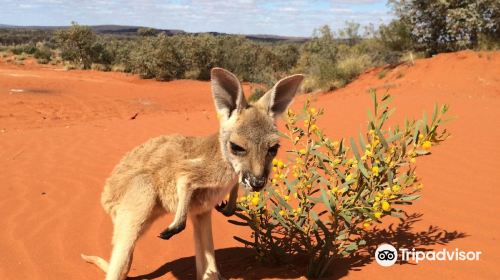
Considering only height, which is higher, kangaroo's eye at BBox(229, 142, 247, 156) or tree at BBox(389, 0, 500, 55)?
tree at BBox(389, 0, 500, 55)

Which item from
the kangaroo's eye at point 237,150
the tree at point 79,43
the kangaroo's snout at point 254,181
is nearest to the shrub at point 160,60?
the tree at point 79,43

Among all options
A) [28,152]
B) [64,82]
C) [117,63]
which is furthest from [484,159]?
[117,63]

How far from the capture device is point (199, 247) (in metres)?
4.01

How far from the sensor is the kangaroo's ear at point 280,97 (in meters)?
3.38

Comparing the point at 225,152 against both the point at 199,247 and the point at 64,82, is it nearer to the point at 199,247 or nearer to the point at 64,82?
the point at 199,247

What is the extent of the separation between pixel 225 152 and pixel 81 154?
6176mm

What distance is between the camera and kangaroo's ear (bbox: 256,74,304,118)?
338 cm

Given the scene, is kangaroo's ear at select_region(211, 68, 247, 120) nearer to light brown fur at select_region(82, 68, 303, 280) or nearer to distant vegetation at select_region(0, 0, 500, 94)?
light brown fur at select_region(82, 68, 303, 280)

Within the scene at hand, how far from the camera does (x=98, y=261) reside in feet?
14.6

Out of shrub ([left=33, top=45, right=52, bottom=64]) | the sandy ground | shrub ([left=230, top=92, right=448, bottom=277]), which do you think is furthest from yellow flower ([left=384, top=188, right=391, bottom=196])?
shrub ([left=33, top=45, right=52, bottom=64])

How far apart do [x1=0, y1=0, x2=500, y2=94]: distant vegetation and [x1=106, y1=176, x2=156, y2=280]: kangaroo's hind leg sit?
623 inches

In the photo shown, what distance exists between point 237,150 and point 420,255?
1933 mm

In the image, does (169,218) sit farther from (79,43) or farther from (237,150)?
(79,43)

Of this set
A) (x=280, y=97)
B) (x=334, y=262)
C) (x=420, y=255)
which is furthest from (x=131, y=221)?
(x=420, y=255)
